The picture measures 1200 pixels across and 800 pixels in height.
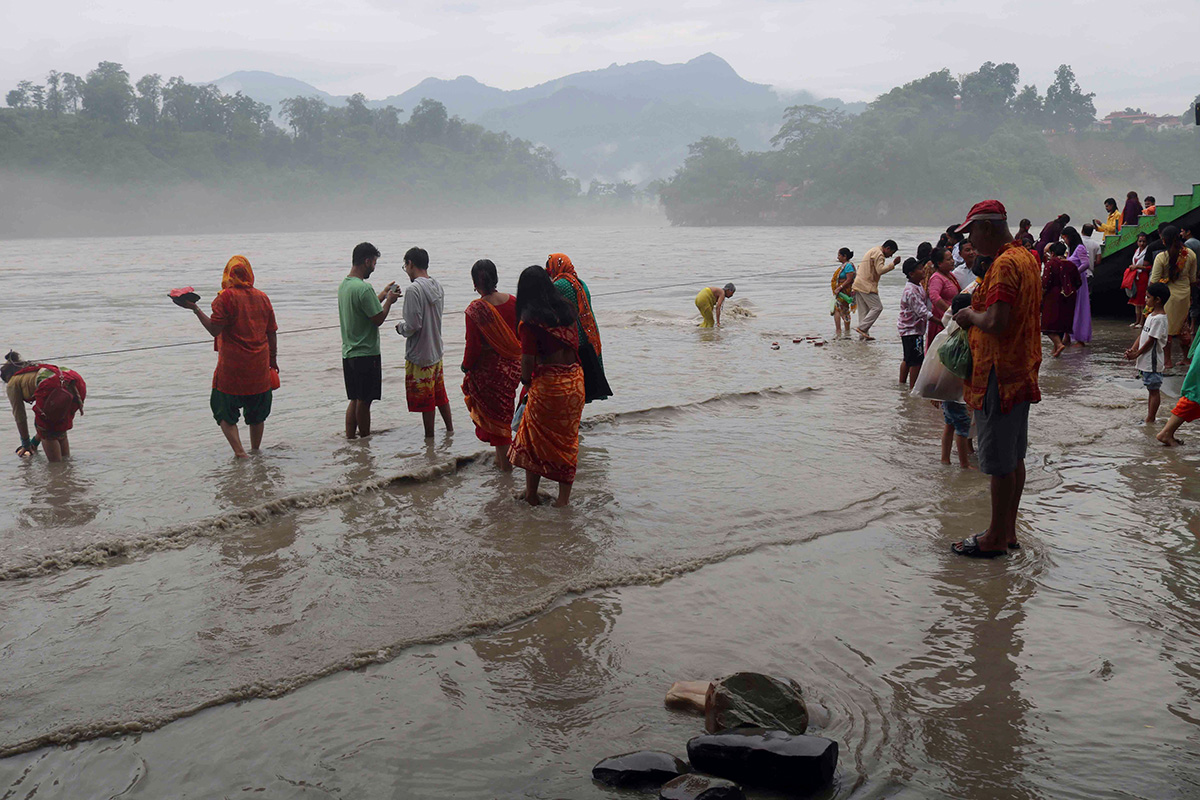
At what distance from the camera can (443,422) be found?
8055 millimetres

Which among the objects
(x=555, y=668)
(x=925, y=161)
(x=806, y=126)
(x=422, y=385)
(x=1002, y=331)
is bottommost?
(x=555, y=668)

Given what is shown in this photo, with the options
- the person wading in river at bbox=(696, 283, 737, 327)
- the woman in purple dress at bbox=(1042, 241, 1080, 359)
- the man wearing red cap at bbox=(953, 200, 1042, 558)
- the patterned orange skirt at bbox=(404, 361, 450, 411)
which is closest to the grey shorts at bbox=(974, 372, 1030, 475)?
the man wearing red cap at bbox=(953, 200, 1042, 558)

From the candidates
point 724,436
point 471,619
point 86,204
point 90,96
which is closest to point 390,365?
point 724,436

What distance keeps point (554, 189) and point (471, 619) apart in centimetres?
12928

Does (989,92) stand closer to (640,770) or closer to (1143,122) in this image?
(1143,122)

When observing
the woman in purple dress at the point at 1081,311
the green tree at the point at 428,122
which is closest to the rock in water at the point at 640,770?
the woman in purple dress at the point at 1081,311

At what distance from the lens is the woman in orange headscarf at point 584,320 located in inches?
227

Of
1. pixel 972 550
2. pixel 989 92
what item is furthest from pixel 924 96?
pixel 972 550

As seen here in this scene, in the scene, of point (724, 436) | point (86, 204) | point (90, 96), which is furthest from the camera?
point (90, 96)

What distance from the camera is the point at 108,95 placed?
93125 millimetres

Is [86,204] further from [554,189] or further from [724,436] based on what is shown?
[724,436]

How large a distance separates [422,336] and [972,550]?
4199mm

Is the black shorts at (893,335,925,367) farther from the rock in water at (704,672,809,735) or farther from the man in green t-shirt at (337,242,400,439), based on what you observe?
the rock in water at (704,672,809,735)

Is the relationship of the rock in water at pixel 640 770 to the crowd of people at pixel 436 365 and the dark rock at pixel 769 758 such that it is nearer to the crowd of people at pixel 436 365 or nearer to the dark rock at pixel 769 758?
the dark rock at pixel 769 758
